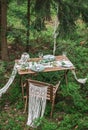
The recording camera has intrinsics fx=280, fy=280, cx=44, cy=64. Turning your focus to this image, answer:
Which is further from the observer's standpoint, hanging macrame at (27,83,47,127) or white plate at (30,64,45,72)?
white plate at (30,64,45,72)

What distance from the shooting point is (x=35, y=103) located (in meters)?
6.32

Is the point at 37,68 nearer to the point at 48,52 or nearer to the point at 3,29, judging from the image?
the point at 3,29

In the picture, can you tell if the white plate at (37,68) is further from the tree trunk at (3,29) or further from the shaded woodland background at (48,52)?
the tree trunk at (3,29)

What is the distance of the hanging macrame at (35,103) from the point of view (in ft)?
20.1

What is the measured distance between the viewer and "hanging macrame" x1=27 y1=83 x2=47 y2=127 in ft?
20.1

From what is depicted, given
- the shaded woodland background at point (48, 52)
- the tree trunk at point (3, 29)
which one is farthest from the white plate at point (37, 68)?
the tree trunk at point (3, 29)

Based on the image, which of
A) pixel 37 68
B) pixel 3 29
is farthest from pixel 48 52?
pixel 37 68

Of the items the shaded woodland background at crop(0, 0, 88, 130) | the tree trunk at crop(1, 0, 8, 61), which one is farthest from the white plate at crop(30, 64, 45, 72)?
the tree trunk at crop(1, 0, 8, 61)

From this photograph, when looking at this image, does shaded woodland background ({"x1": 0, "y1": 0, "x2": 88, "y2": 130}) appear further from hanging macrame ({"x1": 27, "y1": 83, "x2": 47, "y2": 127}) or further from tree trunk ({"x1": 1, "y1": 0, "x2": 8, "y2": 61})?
hanging macrame ({"x1": 27, "y1": 83, "x2": 47, "y2": 127})

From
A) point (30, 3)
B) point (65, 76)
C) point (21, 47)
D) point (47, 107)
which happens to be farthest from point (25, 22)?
point (47, 107)

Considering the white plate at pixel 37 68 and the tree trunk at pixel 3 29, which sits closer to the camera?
the white plate at pixel 37 68

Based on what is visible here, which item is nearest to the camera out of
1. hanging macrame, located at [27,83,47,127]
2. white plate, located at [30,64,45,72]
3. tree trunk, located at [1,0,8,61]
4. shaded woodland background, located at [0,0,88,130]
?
hanging macrame, located at [27,83,47,127]

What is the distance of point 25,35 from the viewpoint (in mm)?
9016

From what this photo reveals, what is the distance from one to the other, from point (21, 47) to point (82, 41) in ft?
8.24
